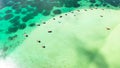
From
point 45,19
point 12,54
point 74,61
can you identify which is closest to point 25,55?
point 12,54

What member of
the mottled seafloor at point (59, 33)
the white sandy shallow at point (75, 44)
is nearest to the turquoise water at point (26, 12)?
the mottled seafloor at point (59, 33)

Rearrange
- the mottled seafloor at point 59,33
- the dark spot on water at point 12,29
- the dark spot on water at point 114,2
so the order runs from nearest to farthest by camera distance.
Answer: the mottled seafloor at point 59,33 < the dark spot on water at point 12,29 < the dark spot on water at point 114,2

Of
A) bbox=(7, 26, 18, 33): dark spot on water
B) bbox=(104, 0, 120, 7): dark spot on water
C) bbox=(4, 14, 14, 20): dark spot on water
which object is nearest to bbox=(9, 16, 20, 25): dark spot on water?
bbox=(4, 14, 14, 20): dark spot on water

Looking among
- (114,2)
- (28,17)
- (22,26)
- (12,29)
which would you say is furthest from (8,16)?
(114,2)

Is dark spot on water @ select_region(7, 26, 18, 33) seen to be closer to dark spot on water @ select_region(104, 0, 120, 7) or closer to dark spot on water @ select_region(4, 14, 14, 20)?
dark spot on water @ select_region(4, 14, 14, 20)

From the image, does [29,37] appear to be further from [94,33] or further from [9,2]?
[9,2]

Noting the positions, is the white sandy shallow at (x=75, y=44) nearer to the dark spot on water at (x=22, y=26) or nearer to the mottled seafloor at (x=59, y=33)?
the mottled seafloor at (x=59, y=33)
